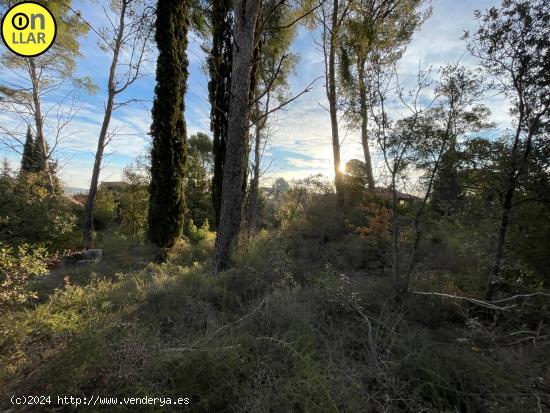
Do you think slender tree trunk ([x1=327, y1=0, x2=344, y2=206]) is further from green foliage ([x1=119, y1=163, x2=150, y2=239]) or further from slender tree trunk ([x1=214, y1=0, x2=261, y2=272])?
green foliage ([x1=119, y1=163, x2=150, y2=239])

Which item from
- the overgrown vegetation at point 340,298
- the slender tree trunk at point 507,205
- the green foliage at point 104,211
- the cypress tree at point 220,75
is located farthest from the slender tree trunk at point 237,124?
the green foliage at point 104,211

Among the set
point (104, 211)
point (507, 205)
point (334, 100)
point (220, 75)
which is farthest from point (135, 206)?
point (507, 205)

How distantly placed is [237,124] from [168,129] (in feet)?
13.1

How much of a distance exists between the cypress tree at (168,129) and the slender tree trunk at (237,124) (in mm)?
3748

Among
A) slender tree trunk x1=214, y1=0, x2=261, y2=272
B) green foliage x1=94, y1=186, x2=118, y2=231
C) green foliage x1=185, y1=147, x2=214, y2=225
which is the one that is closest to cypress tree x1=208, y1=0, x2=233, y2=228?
slender tree trunk x1=214, y1=0, x2=261, y2=272

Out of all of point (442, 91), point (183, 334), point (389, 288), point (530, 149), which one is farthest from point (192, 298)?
point (530, 149)

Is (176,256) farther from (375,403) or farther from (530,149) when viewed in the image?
(530,149)

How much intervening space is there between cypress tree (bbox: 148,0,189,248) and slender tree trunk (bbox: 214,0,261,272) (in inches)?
148

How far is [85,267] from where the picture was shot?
18.4ft

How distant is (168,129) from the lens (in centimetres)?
711

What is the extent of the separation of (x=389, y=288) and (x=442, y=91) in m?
2.70

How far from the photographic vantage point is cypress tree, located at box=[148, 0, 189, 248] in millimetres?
6863

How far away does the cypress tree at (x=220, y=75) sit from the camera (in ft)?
21.1

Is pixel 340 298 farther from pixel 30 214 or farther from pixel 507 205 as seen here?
pixel 30 214
